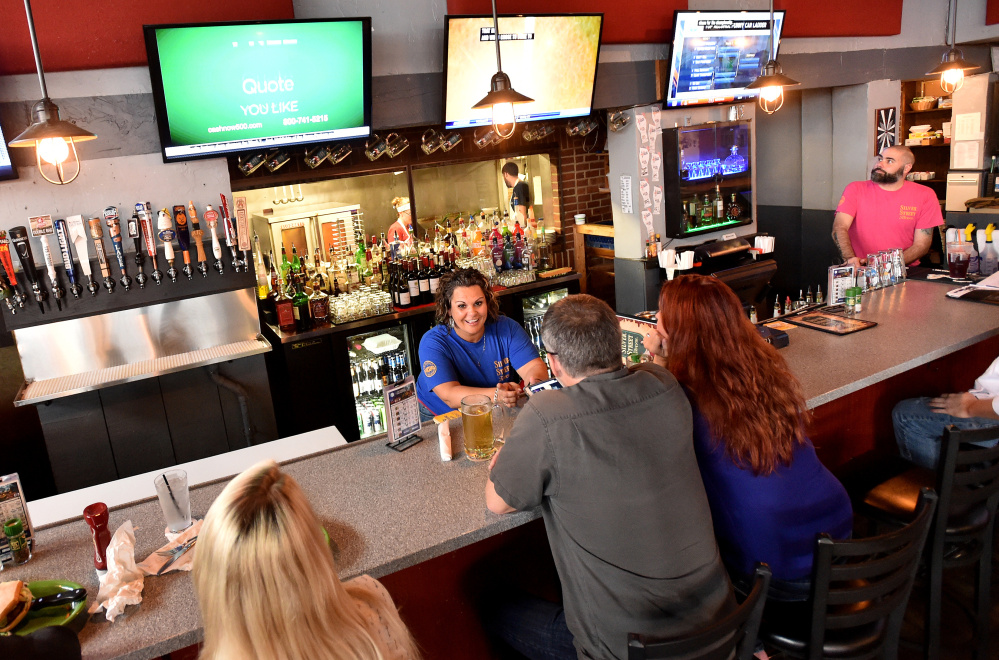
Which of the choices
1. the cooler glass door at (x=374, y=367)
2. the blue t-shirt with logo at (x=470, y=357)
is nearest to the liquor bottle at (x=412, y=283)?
the cooler glass door at (x=374, y=367)

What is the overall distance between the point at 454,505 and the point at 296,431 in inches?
115

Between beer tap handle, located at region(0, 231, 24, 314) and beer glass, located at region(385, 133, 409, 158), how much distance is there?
239 cm

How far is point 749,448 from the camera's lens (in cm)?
188

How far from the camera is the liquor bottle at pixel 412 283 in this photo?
4.87m

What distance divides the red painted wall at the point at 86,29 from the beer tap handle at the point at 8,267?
0.80m

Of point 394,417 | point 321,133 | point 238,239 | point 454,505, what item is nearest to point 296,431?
point 238,239

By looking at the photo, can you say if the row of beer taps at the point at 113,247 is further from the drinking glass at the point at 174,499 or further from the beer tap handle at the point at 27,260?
the drinking glass at the point at 174,499

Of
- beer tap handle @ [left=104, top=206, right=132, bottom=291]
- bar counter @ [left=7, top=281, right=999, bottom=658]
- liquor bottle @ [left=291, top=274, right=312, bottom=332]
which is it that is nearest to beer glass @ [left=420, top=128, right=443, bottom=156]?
liquor bottle @ [left=291, top=274, right=312, bottom=332]

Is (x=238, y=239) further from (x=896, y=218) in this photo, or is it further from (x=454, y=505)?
(x=896, y=218)

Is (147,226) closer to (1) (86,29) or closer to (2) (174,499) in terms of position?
(1) (86,29)

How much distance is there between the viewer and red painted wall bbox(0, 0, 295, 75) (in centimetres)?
343

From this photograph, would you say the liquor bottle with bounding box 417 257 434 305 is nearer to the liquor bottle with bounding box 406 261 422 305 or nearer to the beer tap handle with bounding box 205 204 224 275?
the liquor bottle with bounding box 406 261 422 305

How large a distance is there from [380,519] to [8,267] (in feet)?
9.09

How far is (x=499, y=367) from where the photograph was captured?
313cm
